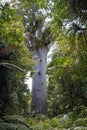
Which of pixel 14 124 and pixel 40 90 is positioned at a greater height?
pixel 40 90

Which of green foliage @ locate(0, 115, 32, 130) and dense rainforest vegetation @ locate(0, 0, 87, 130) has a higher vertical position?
dense rainforest vegetation @ locate(0, 0, 87, 130)

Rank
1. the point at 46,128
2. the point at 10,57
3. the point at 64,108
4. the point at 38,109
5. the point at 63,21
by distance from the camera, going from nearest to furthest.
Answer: the point at 63,21
the point at 46,128
the point at 10,57
the point at 64,108
the point at 38,109

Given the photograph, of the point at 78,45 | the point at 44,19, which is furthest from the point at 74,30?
the point at 44,19

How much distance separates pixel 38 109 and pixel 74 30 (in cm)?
669

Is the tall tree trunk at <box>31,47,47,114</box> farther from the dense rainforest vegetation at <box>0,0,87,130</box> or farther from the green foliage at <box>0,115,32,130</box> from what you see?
the green foliage at <box>0,115,32,130</box>

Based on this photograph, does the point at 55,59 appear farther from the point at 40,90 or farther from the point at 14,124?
the point at 40,90

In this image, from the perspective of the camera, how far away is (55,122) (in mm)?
6699

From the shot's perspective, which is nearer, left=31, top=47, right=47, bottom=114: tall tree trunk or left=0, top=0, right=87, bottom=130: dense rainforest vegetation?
left=0, top=0, right=87, bottom=130: dense rainforest vegetation

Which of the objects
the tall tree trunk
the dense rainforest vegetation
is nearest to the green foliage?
the dense rainforest vegetation

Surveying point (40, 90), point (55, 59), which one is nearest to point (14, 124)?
point (55, 59)

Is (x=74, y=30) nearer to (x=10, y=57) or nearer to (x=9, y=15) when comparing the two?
(x=9, y=15)

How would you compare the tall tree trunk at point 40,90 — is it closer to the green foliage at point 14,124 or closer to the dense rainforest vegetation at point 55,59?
the dense rainforest vegetation at point 55,59

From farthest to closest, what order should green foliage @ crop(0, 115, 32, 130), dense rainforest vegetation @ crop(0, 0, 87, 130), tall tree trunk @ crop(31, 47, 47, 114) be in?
tall tree trunk @ crop(31, 47, 47, 114) → dense rainforest vegetation @ crop(0, 0, 87, 130) → green foliage @ crop(0, 115, 32, 130)

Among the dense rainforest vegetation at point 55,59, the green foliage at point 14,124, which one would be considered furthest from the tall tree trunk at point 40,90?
the green foliage at point 14,124
